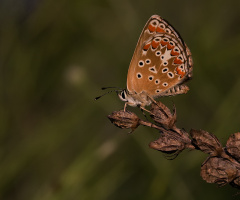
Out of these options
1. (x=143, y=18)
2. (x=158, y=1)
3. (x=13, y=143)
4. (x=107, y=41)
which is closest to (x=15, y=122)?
(x=13, y=143)

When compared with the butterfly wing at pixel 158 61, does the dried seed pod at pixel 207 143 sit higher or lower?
lower

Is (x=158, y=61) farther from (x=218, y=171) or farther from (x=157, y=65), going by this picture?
(x=218, y=171)

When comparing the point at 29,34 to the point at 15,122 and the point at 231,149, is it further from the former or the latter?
the point at 231,149

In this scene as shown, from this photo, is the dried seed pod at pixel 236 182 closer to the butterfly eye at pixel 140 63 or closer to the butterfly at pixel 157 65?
the butterfly at pixel 157 65

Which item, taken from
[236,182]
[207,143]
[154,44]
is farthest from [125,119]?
[154,44]

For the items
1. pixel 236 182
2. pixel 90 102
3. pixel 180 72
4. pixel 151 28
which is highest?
pixel 151 28

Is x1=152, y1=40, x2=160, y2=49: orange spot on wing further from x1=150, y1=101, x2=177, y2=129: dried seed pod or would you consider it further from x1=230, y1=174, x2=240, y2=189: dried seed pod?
x1=230, y1=174, x2=240, y2=189: dried seed pod

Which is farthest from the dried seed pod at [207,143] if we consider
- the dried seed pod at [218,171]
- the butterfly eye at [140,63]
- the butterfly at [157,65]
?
the butterfly eye at [140,63]
